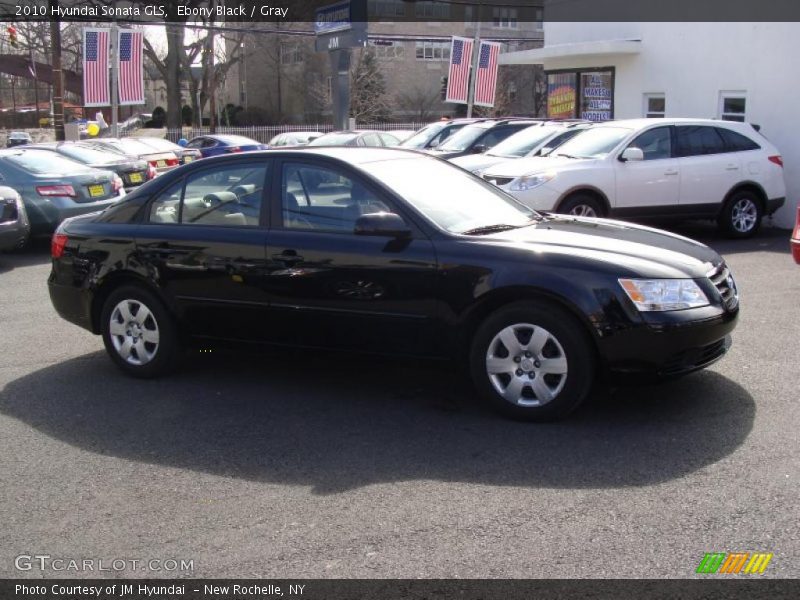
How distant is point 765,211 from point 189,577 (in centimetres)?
1174

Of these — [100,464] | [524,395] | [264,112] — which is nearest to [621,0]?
[524,395]

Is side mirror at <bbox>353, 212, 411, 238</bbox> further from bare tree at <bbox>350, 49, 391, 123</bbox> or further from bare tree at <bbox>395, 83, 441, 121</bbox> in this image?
bare tree at <bbox>395, 83, 441, 121</bbox>

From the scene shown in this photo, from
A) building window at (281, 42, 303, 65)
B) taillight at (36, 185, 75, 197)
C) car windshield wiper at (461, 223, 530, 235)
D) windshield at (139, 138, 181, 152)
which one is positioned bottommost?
car windshield wiper at (461, 223, 530, 235)

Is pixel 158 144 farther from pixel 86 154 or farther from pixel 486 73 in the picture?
pixel 486 73

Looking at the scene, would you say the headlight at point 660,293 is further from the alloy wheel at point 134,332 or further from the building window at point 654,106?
the building window at point 654,106

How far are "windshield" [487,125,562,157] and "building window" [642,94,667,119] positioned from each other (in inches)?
159

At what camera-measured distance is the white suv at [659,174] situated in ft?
39.4

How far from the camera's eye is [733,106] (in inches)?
629

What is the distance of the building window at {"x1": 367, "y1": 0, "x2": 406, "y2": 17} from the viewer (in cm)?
6216

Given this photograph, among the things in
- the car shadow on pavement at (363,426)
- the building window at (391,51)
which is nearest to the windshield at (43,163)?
the car shadow on pavement at (363,426)

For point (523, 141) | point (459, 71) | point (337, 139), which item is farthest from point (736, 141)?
point (459, 71)

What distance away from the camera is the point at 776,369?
639cm

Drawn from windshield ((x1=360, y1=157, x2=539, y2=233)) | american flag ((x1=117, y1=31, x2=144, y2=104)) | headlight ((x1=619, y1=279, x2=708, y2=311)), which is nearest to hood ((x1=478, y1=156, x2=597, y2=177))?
windshield ((x1=360, y1=157, x2=539, y2=233))

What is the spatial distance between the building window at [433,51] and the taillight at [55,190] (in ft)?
158
